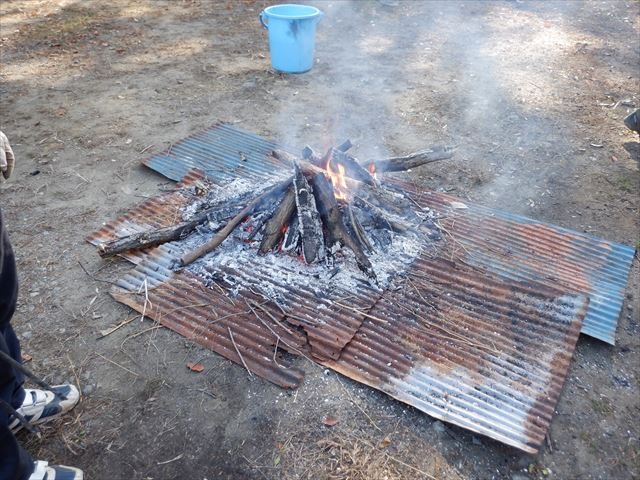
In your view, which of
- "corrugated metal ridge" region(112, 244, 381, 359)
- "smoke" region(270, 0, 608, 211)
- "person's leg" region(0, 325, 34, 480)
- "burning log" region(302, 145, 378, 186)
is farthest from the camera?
"smoke" region(270, 0, 608, 211)

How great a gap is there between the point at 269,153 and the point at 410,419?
121 inches

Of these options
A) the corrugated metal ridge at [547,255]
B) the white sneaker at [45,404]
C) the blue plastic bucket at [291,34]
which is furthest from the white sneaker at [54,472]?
the blue plastic bucket at [291,34]

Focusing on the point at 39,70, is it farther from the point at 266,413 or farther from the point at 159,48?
the point at 266,413

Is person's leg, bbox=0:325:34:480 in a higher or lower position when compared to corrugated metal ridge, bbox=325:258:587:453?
higher

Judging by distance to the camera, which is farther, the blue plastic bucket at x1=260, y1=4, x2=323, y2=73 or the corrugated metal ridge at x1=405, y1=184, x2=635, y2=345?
the blue plastic bucket at x1=260, y1=4, x2=323, y2=73

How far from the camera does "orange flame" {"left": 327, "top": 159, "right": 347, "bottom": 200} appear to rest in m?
3.58

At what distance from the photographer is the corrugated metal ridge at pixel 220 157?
4.37 m

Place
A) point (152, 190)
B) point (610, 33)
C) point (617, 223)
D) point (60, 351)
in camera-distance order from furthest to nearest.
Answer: point (610, 33) → point (152, 190) → point (617, 223) → point (60, 351)

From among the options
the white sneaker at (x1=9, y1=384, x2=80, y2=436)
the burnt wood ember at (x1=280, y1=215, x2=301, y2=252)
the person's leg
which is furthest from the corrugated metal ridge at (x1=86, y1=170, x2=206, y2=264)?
the person's leg

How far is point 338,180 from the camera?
3697 mm

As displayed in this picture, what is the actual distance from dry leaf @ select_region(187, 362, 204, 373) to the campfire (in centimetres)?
84

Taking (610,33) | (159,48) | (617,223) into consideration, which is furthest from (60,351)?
(610,33)

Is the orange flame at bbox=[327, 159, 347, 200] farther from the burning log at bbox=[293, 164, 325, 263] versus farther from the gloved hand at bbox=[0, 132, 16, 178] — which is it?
the gloved hand at bbox=[0, 132, 16, 178]

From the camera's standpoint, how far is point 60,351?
9.37ft
